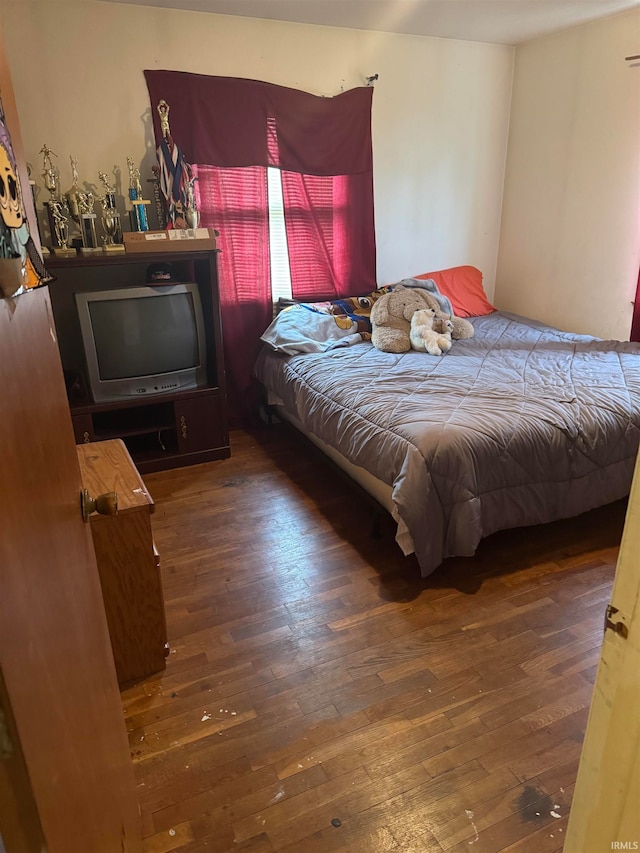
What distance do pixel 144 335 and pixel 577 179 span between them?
116 inches

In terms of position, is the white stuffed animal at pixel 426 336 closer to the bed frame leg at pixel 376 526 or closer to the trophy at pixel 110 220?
the bed frame leg at pixel 376 526

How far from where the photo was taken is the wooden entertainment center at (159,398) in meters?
3.15

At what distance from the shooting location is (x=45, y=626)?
0.63 m

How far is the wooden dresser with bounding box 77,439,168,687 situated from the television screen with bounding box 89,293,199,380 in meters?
1.24

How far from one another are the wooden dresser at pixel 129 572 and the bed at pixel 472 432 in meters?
0.91

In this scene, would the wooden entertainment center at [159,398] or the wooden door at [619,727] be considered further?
the wooden entertainment center at [159,398]

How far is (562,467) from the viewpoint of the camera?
93.7 inches

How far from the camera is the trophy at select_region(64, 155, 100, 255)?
2967 millimetres

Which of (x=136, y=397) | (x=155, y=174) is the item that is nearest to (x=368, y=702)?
(x=136, y=397)

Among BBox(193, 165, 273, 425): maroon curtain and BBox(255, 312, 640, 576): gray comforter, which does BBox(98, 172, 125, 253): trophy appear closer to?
BBox(193, 165, 273, 425): maroon curtain

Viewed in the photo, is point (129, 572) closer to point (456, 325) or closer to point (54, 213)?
point (54, 213)

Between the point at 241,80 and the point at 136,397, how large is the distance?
6.23ft

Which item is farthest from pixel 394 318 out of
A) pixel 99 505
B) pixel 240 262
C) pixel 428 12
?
pixel 99 505

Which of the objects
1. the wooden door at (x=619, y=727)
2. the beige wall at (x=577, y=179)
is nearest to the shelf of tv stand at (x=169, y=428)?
the beige wall at (x=577, y=179)
